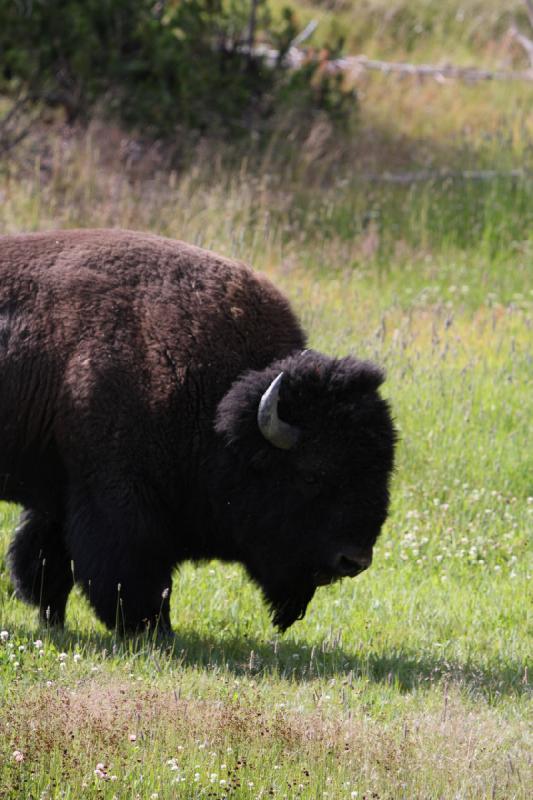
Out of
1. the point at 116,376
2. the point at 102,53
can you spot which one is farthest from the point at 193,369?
the point at 102,53

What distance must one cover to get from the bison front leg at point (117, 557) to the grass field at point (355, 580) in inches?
8.8

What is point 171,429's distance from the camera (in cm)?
627

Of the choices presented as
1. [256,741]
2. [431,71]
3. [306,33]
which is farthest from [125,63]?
[256,741]

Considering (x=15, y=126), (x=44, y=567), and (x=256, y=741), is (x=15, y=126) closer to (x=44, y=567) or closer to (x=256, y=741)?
(x=44, y=567)

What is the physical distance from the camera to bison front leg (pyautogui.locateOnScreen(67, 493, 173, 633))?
6.12m

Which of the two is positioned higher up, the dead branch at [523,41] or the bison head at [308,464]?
the dead branch at [523,41]

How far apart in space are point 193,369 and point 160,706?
5.98ft

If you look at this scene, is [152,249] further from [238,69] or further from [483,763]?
[238,69]

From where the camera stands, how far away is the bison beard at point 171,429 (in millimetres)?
6109

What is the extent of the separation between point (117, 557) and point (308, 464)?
3.23 ft

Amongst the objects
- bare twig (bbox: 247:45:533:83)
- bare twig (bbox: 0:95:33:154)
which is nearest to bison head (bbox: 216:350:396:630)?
bare twig (bbox: 0:95:33:154)

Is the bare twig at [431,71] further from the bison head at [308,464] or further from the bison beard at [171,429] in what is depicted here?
the bison head at [308,464]

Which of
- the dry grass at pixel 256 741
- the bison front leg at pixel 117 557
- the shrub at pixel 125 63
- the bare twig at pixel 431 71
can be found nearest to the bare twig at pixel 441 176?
the shrub at pixel 125 63

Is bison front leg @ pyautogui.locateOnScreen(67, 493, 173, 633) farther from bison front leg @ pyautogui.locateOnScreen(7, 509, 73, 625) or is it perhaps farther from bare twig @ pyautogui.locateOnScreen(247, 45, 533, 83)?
bare twig @ pyautogui.locateOnScreen(247, 45, 533, 83)
